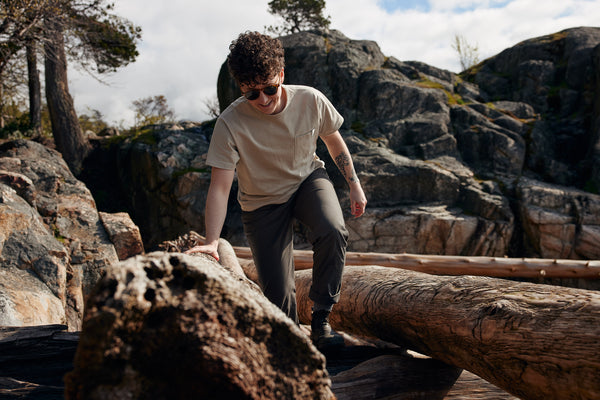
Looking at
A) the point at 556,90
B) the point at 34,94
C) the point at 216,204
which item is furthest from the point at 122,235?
the point at 556,90

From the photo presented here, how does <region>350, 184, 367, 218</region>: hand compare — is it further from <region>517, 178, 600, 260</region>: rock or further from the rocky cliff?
<region>517, 178, 600, 260</region>: rock

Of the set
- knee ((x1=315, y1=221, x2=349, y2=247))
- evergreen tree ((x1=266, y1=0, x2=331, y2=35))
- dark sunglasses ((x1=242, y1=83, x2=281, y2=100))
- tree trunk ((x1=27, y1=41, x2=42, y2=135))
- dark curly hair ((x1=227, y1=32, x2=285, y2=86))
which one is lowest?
knee ((x1=315, y1=221, x2=349, y2=247))

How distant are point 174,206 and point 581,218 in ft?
31.2

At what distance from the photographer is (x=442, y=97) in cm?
1178

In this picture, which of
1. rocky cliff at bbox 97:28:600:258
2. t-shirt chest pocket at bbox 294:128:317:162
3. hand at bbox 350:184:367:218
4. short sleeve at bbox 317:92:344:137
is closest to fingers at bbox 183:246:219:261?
t-shirt chest pocket at bbox 294:128:317:162

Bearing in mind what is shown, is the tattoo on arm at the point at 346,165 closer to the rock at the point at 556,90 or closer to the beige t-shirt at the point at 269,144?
the beige t-shirt at the point at 269,144

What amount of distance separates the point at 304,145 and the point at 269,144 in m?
0.27

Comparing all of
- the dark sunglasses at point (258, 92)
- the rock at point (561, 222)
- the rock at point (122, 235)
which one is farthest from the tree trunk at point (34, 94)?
the rock at point (561, 222)

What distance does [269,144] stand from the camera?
10.1ft

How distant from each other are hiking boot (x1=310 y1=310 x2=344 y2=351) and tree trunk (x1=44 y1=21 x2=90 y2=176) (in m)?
11.7

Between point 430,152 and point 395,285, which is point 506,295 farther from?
point 430,152

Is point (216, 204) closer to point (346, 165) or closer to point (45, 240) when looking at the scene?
point (346, 165)

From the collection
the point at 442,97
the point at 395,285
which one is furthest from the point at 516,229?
the point at 395,285

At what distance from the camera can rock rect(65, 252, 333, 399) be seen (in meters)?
1.44
